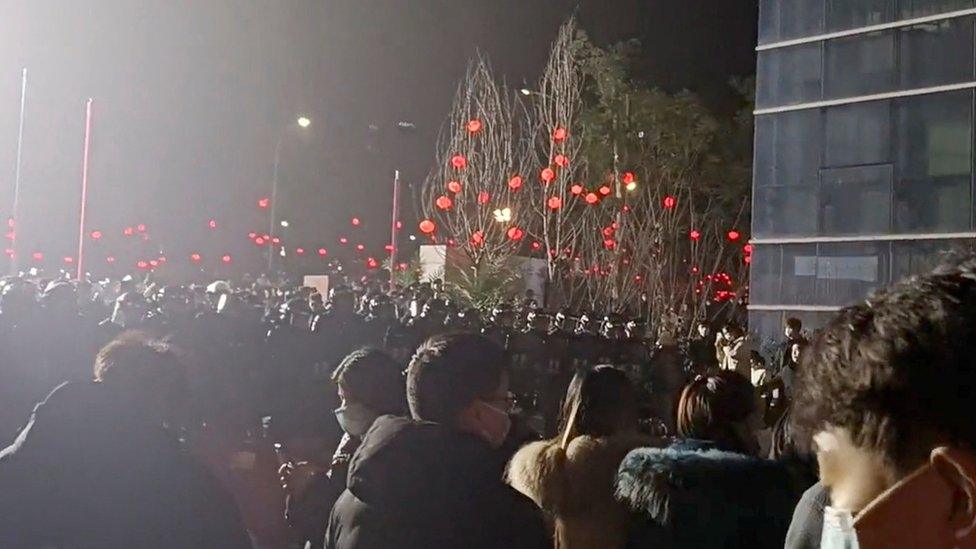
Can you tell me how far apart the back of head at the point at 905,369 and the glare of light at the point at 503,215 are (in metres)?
23.2

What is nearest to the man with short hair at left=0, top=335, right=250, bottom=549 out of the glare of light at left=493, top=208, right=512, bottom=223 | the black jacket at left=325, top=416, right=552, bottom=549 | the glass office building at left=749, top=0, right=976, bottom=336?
the black jacket at left=325, top=416, right=552, bottom=549

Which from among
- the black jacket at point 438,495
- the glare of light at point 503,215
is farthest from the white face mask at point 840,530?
the glare of light at point 503,215

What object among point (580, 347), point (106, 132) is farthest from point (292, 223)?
point (580, 347)

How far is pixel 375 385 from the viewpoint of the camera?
495 cm

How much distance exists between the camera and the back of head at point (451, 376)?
3.42 meters

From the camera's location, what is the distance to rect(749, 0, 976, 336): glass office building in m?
19.2

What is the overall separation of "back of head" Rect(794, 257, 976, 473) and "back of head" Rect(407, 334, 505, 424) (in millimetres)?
2029

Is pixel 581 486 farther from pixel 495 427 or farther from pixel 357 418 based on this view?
pixel 357 418

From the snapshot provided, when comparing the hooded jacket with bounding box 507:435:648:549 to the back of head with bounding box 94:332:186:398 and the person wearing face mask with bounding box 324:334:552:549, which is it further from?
the back of head with bounding box 94:332:186:398

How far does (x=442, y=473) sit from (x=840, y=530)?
1954 millimetres

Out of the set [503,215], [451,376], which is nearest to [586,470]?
[451,376]

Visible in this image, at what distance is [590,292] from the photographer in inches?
1099

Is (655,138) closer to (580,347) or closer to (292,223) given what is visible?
(580,347)

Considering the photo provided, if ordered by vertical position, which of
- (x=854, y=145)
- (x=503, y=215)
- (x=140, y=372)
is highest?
(x=854, y=145)
